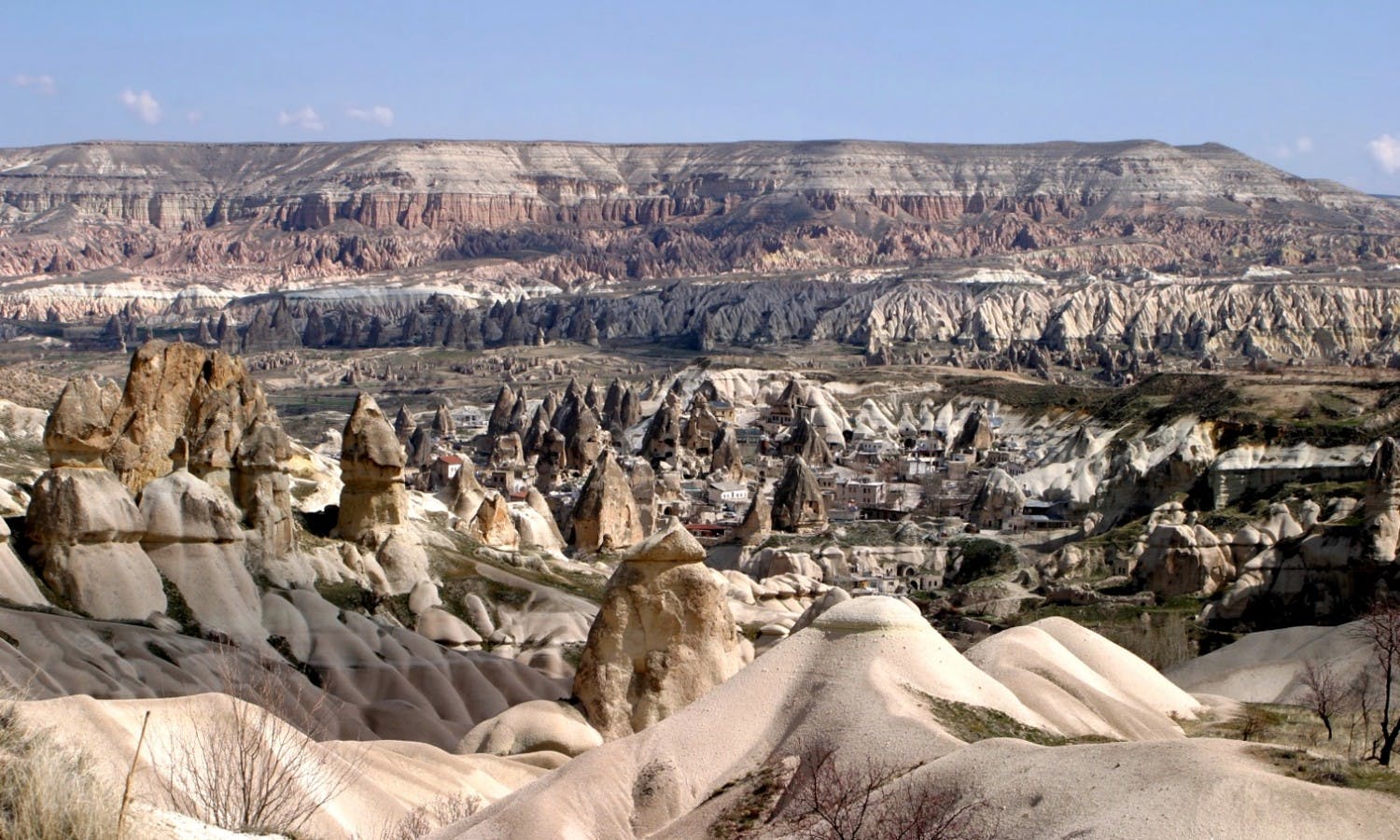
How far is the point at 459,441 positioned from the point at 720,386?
19.3 m

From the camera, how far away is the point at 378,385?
466 ft

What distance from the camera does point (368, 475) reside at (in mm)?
44031

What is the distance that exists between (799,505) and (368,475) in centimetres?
2890

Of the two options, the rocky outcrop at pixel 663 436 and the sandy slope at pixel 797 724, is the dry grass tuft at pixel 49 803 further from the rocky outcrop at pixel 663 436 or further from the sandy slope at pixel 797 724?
the rocky outcrop at pixel 663 436

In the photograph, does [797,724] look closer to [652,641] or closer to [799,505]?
[652,641]

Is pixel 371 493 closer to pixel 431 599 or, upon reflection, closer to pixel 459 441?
pixel 431 599

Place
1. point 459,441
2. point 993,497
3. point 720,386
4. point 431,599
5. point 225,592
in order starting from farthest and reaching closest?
1. point 720,386
2. point 459,441
3. point 993,497
4. point 431,599
5. point 225,592

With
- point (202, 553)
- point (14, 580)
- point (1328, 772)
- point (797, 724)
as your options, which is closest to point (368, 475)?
point (202, 553)

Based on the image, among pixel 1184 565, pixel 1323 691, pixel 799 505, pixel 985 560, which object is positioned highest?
pixel 1323 691

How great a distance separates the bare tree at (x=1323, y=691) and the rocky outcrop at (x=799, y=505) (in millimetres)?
34511

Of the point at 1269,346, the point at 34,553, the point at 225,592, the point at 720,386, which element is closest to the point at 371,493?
the point at 225,592

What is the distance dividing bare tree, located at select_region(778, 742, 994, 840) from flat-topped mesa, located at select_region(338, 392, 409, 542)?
2398 centimetres

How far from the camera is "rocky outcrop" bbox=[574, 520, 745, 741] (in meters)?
28.0

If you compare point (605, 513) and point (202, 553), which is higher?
point (202, 553)
